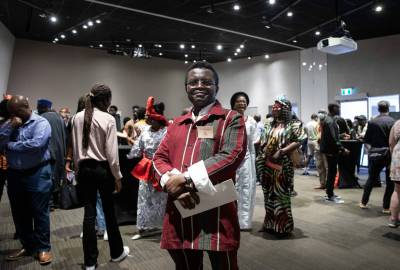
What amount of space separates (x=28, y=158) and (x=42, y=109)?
1.54m

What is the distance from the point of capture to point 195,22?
8586mm

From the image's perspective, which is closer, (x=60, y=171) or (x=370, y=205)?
(x=60, y=171)

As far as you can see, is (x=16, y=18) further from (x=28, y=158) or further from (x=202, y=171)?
(x=202, y=171)

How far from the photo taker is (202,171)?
1.17 metres

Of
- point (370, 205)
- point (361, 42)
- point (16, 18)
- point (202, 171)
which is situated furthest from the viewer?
point (361, 42)

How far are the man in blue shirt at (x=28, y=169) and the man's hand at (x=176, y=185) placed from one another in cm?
181

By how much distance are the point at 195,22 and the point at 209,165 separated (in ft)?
26.6

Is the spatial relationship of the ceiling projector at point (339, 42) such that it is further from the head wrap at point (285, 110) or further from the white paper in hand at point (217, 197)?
the white paper in hand at point (217, 197)

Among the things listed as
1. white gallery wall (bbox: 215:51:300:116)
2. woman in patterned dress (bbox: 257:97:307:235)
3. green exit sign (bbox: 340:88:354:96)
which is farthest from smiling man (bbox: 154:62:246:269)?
white gallery wall (bbox: 215:51:300:116)

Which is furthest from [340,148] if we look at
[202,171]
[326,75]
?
[326,75]

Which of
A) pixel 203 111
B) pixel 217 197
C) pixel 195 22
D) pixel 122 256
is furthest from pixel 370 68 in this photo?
pixel 217 197

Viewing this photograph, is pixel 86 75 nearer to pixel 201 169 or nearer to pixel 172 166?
pixel 172 166

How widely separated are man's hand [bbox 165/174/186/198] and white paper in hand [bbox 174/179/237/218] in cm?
7

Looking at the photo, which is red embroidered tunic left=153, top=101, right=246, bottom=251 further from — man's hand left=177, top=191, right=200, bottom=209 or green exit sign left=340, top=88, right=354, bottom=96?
green exit sign left=340, top=88, right=354, bottom=96
